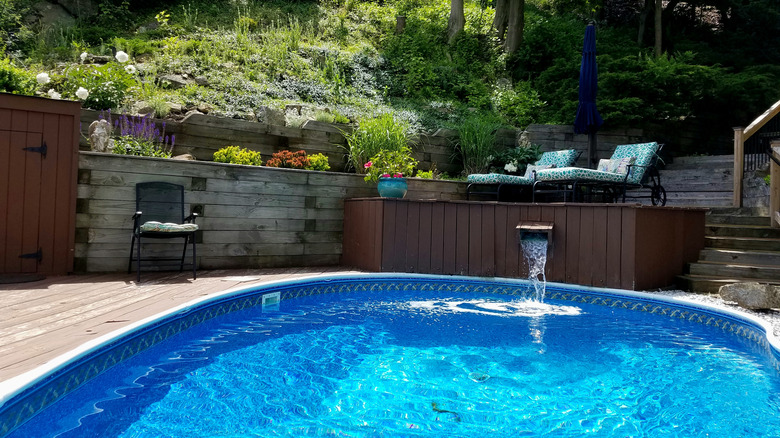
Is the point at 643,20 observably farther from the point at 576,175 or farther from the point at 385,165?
the point at 385,165

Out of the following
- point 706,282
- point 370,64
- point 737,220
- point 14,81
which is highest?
point 370,64

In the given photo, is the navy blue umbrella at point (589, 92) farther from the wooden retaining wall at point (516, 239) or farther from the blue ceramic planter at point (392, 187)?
the blue ceramic planter at point (392, 187)

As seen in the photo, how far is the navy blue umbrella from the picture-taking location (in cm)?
705

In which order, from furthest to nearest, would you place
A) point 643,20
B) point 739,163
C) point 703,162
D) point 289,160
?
point 643,20, point 703,162, point 739,163, point 289,160

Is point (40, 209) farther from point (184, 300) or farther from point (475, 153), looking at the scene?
point (475, 153)

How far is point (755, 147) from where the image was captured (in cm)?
702

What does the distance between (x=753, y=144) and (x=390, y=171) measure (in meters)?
5.00

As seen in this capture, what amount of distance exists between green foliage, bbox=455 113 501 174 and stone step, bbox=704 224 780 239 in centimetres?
297

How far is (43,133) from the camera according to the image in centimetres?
471

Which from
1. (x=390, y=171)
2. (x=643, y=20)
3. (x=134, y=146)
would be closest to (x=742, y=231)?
(x=390, y=171)

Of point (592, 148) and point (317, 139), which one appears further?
point (592, 148)

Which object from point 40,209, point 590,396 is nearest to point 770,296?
point 590,396

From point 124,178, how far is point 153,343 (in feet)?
8.64

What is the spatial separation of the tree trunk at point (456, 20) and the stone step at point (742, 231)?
758 centimetres
